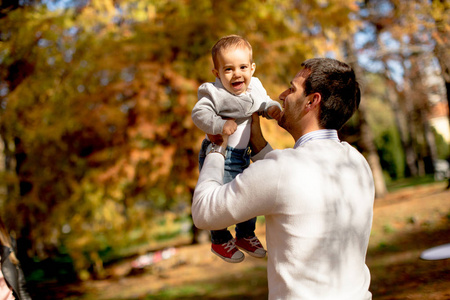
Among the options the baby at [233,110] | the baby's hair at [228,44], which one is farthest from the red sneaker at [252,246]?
the baby's hair at [228,44]

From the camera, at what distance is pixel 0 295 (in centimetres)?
280

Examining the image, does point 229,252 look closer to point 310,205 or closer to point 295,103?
point 310,205

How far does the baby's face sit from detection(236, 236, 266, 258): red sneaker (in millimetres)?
816

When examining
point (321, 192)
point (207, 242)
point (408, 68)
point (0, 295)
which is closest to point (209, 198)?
point (321, 192)

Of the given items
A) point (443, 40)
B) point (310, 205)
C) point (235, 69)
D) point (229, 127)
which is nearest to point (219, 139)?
point (229, 127)

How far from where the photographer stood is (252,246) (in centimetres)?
235

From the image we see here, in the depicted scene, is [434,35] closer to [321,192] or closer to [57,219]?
[321,192]

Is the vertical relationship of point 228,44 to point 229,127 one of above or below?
above

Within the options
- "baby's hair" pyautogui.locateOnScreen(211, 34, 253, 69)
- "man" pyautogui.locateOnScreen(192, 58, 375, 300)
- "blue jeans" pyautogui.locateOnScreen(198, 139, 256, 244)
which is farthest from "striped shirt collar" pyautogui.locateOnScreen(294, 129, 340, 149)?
"baby's hair" pyautogui.locateOnScreen(211, 34, 253, 69)

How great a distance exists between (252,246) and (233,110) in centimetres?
75

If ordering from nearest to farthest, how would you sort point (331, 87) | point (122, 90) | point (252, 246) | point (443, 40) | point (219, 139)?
point (331, 87), point (219, 139), point (252, 246), point (443, 40), point (122, 90)

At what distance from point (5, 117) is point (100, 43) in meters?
2.49

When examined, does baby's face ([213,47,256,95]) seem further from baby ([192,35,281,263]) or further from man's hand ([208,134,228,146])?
man's hand ([208,134,228,146])

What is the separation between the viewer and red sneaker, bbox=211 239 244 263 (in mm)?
2290
